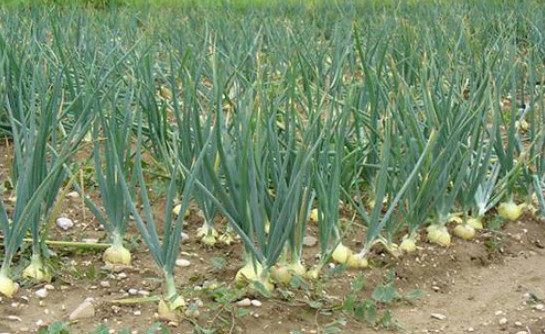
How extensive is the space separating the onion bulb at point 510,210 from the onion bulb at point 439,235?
274 millimetres

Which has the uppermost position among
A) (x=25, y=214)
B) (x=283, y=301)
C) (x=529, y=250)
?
(x=25, y=214)

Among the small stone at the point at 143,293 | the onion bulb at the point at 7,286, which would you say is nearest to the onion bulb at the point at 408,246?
the small stone at the point at 143,293

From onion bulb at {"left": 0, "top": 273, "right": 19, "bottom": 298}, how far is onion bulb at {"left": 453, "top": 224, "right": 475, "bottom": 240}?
108cm

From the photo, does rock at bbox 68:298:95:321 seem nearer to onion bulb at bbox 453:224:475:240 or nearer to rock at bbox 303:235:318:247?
rock at bbox 303:235:318:247

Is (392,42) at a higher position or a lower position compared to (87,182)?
higher

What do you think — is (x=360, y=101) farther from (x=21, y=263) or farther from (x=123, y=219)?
(x=21, y=263)

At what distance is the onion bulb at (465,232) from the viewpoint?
237 cm

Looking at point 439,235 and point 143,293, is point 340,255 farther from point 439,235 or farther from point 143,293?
point 143,293

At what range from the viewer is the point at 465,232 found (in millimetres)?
2365

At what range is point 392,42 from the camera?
3.14m

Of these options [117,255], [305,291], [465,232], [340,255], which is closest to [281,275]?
[305,291]

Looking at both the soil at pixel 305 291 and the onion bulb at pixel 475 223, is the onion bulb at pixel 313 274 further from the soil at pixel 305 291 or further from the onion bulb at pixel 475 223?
the onion bulb at pixel 475 223

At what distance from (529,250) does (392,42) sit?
0.99 metres

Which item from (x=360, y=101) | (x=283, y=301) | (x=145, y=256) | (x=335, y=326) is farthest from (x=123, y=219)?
(x=360, y=101)
